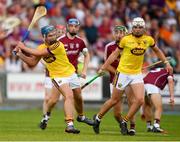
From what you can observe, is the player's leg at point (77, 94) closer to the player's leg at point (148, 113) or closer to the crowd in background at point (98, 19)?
the player's leg at point (148, 113)

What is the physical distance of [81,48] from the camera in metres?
19.5

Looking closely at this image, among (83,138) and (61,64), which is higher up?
(61,64)

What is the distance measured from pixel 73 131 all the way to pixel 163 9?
14866mm

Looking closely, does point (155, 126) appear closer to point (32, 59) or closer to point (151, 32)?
point (32, 59)

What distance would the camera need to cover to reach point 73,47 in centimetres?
1942

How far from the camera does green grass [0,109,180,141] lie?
16.9 meters

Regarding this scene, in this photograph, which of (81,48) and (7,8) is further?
(7,8)

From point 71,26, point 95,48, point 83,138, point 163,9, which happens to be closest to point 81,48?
point 71,26

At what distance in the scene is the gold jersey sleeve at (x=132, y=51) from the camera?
17891mm

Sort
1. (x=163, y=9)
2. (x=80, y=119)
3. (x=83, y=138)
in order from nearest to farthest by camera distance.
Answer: (x=83, y=138) < (x=80, y=119) < (x=163, y=9)

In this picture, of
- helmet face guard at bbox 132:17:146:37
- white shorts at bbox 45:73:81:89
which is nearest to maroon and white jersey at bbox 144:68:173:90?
white shorts at bbox 45:73:81:89

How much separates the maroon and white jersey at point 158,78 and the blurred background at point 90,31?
259 inches

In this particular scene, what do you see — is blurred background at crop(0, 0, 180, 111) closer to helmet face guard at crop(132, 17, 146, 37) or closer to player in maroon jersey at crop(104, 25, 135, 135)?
player in maroon jersey at crop(104, 25, 135, 135)

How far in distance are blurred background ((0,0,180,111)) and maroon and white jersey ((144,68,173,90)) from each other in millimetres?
6569
